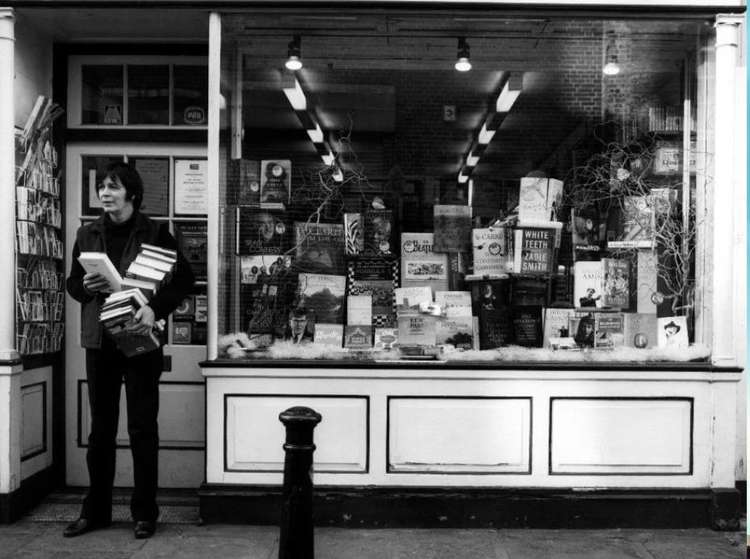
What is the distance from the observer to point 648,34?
562cm

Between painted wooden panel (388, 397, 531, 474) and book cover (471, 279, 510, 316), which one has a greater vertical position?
book cover (471, 279, 510, 316)

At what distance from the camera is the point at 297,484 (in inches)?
153

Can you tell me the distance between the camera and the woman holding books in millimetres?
5012

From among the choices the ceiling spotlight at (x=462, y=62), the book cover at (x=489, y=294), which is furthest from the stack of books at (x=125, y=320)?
the ceiling spotlight at (x=462, y=62)

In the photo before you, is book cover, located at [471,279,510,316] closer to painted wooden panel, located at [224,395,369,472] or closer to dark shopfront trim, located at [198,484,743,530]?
painted wooden panel, located at [224,395,369,472]

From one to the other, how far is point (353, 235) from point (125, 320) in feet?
5.65

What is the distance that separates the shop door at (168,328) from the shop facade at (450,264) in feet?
0.10

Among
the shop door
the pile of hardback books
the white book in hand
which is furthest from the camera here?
the shop door

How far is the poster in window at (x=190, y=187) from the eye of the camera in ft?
19.9

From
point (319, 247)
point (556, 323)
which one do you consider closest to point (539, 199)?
point (556, 323)

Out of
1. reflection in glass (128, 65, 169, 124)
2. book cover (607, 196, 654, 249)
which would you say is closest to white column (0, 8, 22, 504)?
reflection in glass (128, 65, 169, 124)

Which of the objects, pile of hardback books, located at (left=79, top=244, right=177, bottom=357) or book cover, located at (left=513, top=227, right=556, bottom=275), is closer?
pile of hardback books, located at (left=79, top=244, right=177, bottom=357)

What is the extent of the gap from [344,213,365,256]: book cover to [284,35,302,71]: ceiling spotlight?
1121 millimetres

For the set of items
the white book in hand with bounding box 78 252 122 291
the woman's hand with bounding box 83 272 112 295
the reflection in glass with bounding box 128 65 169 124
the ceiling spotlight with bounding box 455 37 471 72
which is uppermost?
the ceiling spotlight with bounding box 455 37 471 72
